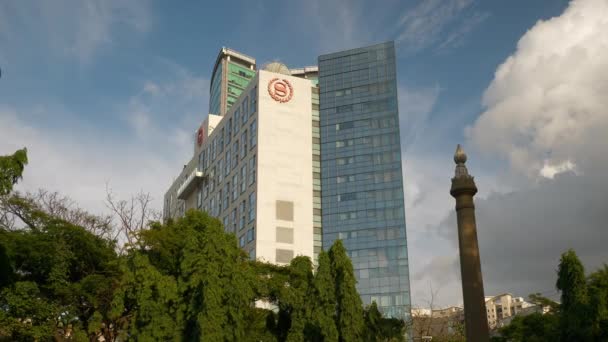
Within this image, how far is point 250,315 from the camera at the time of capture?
32.0 m

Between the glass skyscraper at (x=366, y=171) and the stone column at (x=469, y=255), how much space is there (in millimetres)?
46964

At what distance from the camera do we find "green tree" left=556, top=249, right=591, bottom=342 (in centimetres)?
2741

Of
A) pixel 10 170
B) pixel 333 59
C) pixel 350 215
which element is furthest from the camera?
pixel 333 59

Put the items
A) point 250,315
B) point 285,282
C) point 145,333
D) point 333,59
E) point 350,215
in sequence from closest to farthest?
1. point 145,333
2. point 250,315
3. point 285,282
4. point 350,215
5. point 333,59

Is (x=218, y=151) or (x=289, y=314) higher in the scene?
(x=218, y=151)

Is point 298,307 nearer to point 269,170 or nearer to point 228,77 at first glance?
point 269,170

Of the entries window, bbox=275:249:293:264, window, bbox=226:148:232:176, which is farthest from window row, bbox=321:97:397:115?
window, bbox=275:249:293:264

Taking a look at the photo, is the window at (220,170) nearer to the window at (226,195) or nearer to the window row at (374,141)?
the window at (226,195)

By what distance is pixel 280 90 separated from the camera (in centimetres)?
7769

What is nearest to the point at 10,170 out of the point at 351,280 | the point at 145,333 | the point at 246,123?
the point at 145,333

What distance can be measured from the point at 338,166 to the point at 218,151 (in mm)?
18125

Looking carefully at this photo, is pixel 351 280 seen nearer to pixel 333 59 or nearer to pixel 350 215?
pixel 350 215

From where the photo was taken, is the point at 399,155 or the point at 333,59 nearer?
the point at 399,155

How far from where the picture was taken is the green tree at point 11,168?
2422 cm
